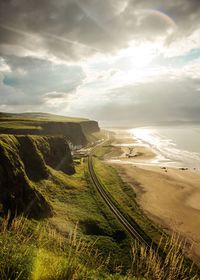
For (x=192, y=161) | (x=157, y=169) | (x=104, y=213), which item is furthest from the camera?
(x=192, y=161)

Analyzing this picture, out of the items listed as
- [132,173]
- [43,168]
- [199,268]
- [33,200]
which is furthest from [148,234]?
[132,173]

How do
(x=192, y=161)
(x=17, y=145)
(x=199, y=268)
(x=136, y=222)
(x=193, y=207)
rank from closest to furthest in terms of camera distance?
(x=199, y=268) → (x=136, y=222) → (x=17, y=145) → (x=193, y=207) → (x=192, y=161)

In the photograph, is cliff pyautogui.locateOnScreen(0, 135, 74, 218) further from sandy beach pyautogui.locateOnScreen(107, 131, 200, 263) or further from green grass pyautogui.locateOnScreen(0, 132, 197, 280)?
sandy beach pyautogui.locateOnScreen(107, 131, 200, 263)

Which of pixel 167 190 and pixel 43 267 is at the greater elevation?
pixel 43 267

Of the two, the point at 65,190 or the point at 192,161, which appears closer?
the point at 65,190

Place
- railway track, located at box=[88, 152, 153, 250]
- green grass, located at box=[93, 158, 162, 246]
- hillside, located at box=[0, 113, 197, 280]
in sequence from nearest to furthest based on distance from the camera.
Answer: hillside, located at box=[0, 113, 197, 280], railway track, located at box=[88, 152, 153, 250], green grass, located at box=[93, 158, 162, 246]

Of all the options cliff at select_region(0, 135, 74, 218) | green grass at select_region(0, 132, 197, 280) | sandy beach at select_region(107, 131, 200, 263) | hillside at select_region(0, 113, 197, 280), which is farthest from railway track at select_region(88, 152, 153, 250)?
cliff at select_region(0, 135, 74, 218)

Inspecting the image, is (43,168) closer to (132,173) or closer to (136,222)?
(136,222)

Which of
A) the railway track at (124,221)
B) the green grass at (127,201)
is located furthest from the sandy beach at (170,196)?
the railway track at (124,221)

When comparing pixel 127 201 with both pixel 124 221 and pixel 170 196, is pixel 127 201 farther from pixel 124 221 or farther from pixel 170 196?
pixel 170 196
